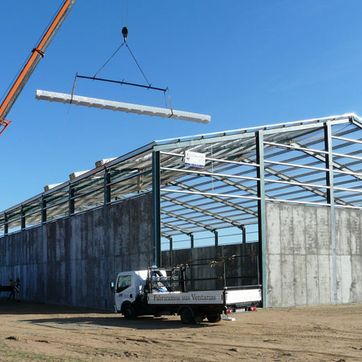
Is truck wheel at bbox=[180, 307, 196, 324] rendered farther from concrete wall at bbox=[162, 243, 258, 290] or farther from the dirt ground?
concrete wall at bbox=[162, 243, 258, 290]

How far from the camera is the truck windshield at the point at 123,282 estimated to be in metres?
24.3

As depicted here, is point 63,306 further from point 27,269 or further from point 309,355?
point 309,355

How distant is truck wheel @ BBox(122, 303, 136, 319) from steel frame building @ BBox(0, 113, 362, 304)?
2870 millimetres

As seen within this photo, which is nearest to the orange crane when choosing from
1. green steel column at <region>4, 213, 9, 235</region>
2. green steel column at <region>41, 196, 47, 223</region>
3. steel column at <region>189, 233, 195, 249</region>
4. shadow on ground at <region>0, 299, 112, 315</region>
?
shadow on ground at <region>0, 299, 112, 315</region>

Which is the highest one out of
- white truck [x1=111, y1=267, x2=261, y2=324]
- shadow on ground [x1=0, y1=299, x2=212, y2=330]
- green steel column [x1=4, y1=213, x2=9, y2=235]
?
green steel column [x1=4, y1=213, x2=9, y2=235]

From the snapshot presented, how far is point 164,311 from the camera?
22359 mm

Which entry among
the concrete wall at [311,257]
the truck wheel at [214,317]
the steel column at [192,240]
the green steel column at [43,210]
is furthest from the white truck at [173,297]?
the steel column at [192,240]

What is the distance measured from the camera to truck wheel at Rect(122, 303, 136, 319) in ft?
78.4

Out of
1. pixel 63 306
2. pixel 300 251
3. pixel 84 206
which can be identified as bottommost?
pixel 63 306

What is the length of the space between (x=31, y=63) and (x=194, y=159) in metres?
8.41

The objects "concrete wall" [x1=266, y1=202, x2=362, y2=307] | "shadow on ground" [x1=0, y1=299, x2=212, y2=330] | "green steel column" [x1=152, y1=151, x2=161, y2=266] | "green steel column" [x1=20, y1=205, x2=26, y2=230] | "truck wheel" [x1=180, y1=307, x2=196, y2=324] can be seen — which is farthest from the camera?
"green steel column" [x1=20, y1=205, x2=26, y2=230]

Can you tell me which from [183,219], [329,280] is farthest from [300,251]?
[183,219]

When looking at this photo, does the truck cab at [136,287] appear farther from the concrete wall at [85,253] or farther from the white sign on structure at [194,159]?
the white sign on structure at [194,159]

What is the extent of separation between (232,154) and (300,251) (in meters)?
6.23
